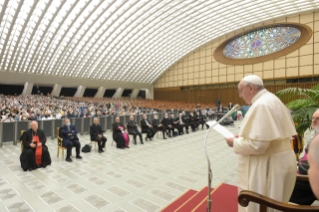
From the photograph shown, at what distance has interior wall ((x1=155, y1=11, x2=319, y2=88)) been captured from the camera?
68.5 feet

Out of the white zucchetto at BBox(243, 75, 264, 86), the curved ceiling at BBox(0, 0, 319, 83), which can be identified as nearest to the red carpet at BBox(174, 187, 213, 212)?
the white zucchetto at BBox(243, 75, 264, 86)

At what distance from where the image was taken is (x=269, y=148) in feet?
5.31

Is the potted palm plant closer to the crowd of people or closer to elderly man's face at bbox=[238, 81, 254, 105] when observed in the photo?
elderly man's face at bbox=[238, 81, 254, 105]

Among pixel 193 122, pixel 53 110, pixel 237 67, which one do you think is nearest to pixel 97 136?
pixel 193 122

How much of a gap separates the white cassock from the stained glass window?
25.7 meters

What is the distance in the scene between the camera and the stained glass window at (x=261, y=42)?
2220 centimetres

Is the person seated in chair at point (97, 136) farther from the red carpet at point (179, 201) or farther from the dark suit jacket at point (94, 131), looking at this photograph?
the red carpet at point (179, 201)

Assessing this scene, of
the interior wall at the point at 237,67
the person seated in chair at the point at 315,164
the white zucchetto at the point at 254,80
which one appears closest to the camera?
the person seated in chair at the point at 315,164

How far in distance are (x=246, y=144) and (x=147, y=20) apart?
23248 millimetres

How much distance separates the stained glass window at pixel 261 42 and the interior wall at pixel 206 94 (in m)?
4.60

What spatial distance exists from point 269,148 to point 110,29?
81.7ft

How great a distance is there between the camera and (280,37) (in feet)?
74.8

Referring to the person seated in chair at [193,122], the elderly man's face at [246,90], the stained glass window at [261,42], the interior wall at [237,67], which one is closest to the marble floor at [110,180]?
the elderly man's face at [246,90]

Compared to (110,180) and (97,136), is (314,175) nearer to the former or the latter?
(110,180)
